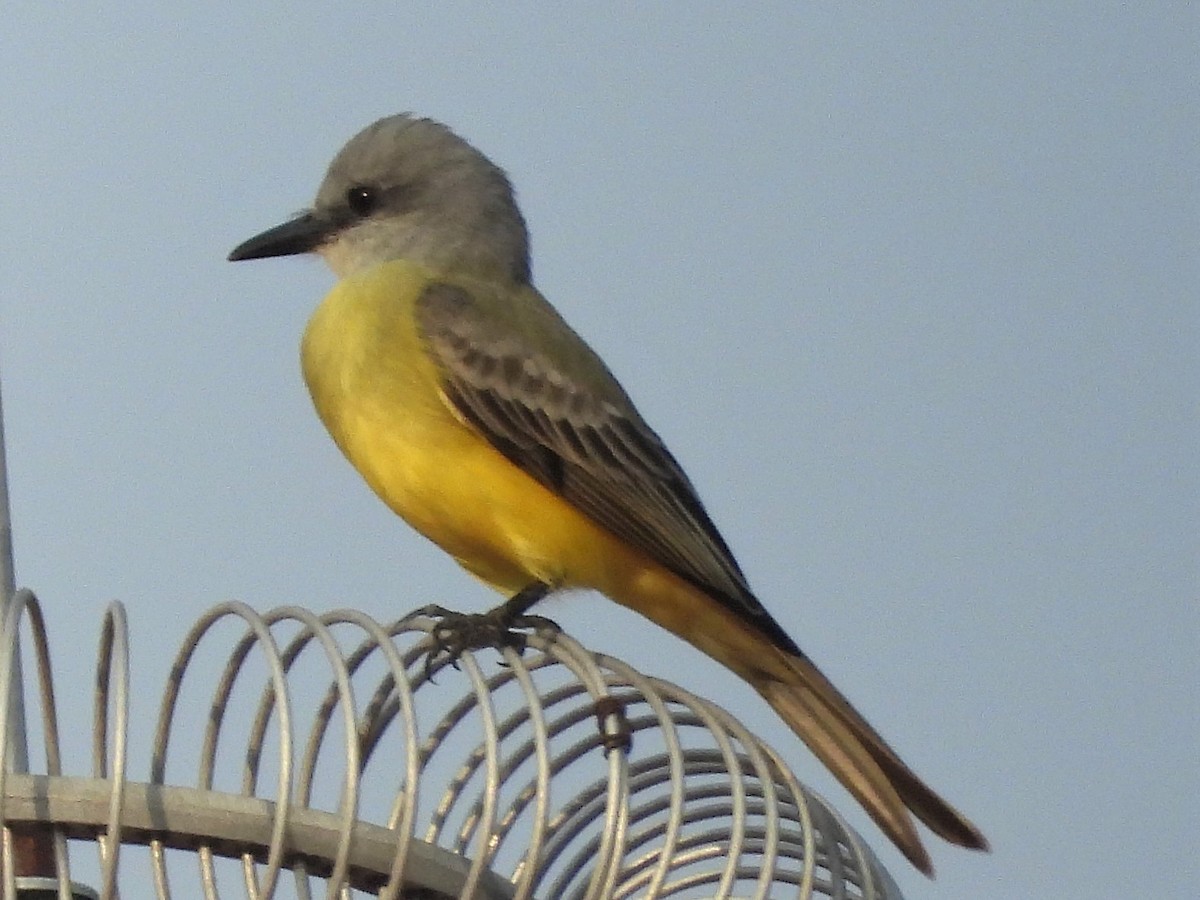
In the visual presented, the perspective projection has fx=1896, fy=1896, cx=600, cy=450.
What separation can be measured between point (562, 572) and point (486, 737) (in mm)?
1378

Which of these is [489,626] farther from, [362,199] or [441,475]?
[362,199]

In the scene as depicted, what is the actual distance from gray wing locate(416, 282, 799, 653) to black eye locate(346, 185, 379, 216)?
0.65 m

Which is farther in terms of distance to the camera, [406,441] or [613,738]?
[406,441]

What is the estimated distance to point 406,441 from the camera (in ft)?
14.1

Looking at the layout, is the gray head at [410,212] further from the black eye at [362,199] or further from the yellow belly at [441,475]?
the yellow belly at [441,475]

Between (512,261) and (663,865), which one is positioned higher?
(512,261)

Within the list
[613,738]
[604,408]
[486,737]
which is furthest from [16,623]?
[604,408]

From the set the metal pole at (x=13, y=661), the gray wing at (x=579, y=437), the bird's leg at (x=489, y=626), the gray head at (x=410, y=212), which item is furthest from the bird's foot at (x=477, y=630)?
the gray head at (x=410, y=212)

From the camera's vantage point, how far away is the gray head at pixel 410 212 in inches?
209

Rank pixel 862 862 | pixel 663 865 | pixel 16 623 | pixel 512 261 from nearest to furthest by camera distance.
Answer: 1. pixel 16 623
2. pixel 663 865
3. pixel 862 862
4. pixel 512 261

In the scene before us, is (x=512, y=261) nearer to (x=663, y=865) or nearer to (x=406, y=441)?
(x=406, y=441)

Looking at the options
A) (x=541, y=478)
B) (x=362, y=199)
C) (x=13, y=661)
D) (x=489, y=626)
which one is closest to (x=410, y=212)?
(x=362, y=199)

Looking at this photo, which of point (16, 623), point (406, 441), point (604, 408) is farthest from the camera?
point (604, 408)

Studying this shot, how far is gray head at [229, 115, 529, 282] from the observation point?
17.4ft
